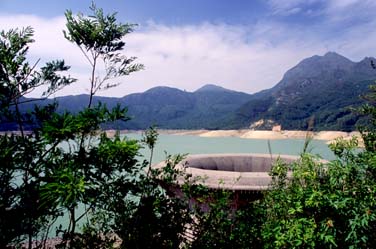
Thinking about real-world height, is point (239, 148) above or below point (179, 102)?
below

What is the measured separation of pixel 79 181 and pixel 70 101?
115 metres

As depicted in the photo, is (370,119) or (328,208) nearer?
(328,208)

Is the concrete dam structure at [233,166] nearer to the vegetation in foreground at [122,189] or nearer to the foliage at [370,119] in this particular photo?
the foliage at [370,119]

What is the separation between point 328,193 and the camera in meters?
1.78

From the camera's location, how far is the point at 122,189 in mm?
1824

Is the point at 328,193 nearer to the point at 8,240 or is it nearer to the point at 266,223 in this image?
the point at 266,223

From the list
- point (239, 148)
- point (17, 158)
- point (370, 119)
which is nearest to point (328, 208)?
point (17, 158)

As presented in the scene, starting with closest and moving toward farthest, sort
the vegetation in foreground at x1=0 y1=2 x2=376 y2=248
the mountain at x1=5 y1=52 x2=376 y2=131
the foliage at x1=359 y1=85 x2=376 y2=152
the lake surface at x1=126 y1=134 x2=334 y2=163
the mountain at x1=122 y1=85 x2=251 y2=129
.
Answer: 1. the vegetation in foreground at x1=0 y1=2 x2=376 y2=248
2. the foliage at x1=359 y1=85 x2=376 y2=152
3. the lake surface at x1=126 y1=134 x2=334 y2=163
4. the mountain at x1=5 y1=52 x2=376 y2=131
5. the mountain at x1=122 y1=85 x2=251 y2=129

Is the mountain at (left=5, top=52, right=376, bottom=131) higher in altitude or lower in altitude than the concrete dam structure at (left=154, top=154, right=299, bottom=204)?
higher

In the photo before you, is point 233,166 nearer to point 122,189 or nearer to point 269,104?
point 122,189

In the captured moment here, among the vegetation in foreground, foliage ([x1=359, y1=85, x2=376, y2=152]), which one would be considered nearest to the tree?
the vegetation in foreground

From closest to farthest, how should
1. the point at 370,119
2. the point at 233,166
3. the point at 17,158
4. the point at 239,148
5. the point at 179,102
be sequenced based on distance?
the point at 17,158 → the point at 370,119 → the point at 233,166 → the point at 239,148 → the point at 179,102

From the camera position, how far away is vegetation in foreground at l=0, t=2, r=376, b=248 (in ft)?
5.37

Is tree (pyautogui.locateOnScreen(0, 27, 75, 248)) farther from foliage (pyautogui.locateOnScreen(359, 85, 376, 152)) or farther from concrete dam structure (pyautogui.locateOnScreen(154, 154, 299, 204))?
foliage (pyautogui.locateOnScreen(359, 85, 376, 152))
